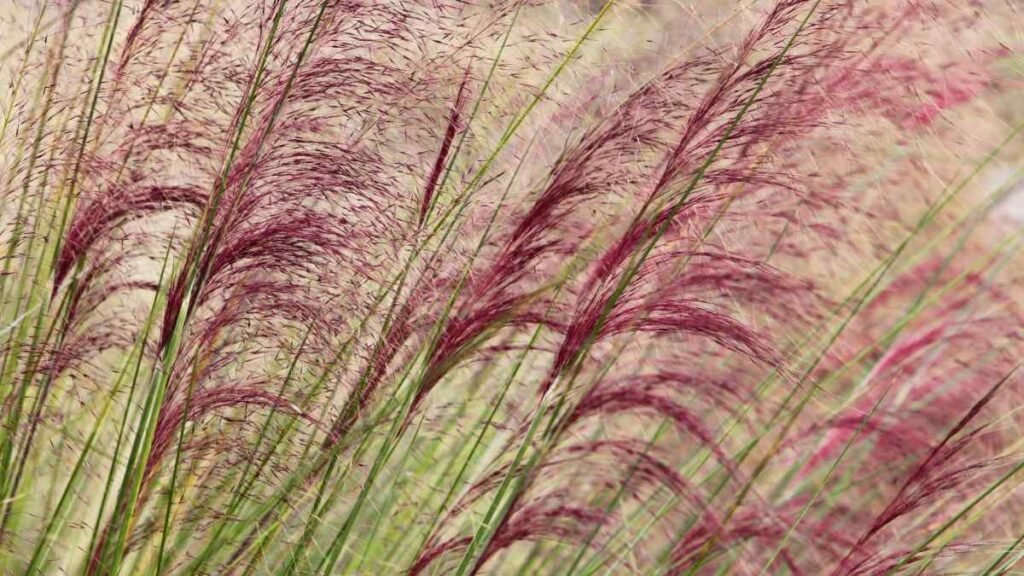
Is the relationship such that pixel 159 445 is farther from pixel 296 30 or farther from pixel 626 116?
pixel 626 116

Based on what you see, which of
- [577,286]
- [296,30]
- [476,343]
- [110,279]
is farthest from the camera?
[577,286]

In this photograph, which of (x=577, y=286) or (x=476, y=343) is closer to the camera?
(x=476, y=343)

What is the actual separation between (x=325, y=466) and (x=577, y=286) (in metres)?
0.40

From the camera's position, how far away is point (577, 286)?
5.25ft

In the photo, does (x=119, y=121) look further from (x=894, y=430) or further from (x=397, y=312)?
(x=894, y=430)

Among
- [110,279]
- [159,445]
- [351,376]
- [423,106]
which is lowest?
[159,445]

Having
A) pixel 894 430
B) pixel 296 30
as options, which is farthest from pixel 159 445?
pixel 894 430

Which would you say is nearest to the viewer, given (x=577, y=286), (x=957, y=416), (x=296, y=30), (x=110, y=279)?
(x=296, y=30)

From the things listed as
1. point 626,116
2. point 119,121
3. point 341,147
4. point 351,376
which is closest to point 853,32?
point 626,116

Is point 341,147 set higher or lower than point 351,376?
higher

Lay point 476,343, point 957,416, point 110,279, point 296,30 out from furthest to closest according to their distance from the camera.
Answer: point 957,416, point 110,279, point 296,30, point 476,343

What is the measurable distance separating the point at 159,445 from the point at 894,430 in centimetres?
82

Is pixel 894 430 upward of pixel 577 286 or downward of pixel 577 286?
downward

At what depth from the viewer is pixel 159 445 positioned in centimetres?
115
